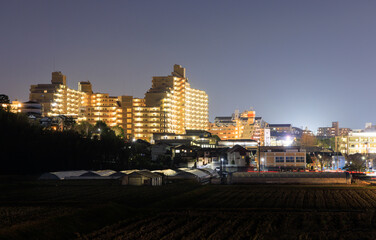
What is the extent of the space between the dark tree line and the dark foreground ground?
21444 millimetres

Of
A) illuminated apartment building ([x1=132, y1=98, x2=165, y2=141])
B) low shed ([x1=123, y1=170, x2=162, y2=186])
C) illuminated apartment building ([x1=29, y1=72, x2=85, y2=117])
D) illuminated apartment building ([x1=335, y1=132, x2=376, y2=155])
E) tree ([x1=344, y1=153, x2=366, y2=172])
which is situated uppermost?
illuminated apartment building ([x1=29, y1=72, x2=85, y2=117])

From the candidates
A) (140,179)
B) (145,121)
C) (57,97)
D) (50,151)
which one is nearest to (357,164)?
(140,179)

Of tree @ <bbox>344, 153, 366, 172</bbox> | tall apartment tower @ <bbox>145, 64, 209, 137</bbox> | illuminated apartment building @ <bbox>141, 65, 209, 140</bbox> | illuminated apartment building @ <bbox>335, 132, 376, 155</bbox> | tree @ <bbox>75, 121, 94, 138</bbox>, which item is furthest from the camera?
tall apartment tower @ <bbox>145, 64, 209, 137</bbox>

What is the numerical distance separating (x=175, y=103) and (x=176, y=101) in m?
1.65

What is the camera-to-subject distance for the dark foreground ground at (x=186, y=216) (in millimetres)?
24328

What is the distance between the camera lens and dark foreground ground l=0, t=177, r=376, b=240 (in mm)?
24328

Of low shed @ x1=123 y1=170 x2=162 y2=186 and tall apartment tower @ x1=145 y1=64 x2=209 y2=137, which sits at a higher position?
tall apartment tower @ x1=145 y1=64 x2=209 y2=137

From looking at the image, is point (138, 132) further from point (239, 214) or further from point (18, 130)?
point (239, 214)

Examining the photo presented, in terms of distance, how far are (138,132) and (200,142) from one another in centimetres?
2810

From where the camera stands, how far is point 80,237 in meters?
23.9

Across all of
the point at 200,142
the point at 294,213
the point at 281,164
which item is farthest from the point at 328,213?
the point at 200,142

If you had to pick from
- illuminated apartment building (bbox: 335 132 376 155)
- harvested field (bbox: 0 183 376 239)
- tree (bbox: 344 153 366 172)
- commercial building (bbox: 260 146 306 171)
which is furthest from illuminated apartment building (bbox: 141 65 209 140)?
harvested field (bbox: 0 183 376 239)

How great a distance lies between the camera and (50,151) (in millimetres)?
70625

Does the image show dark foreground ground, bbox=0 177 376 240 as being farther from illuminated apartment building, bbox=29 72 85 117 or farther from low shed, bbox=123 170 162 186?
illuminated apartment building, bbox=29 72 85 117
